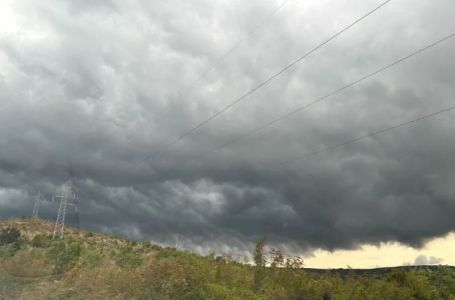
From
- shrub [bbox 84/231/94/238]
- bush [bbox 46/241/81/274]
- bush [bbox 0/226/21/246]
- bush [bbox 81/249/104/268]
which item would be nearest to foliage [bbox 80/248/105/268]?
bush [bbox 81/249/104/268]

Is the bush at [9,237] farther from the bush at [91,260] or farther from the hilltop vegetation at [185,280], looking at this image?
the bush at [91,260]

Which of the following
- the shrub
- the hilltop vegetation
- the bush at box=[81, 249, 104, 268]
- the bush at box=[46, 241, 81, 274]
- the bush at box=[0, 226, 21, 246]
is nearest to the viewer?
the hilltop vegetation

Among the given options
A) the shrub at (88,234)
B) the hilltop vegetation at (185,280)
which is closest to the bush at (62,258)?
the hilltop vegetation at (185,280)

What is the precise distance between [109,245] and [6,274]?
7255 cm

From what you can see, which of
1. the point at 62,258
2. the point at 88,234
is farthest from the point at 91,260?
the point at 88,234

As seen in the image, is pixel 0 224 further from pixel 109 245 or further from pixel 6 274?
pixel 6 274

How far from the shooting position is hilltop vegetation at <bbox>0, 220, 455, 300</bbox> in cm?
3931

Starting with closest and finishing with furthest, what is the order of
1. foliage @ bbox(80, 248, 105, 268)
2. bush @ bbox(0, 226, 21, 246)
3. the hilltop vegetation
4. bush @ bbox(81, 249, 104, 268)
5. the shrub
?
the hilltop vegetation → foliage @ bbox(80, 248, 105, 268) → bush @ bbox(81, 249, 104, 268) → bush @ bbox(0, 226, 21, 246) → the shrub

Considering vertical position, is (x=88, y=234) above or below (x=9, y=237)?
above

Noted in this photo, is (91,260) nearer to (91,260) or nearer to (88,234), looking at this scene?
(91,260)

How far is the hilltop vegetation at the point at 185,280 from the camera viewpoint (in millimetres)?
39312

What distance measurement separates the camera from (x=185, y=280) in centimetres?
3906

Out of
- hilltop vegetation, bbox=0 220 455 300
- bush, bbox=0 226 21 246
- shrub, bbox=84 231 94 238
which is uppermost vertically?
shrub, bbox=84 231 94 238

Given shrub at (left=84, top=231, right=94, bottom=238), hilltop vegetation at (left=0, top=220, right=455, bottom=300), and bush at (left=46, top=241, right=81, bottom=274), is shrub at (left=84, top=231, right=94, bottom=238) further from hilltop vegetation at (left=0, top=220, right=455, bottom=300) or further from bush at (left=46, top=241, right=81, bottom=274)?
bush at (left=46, top=241, right=81, bottom=274)
